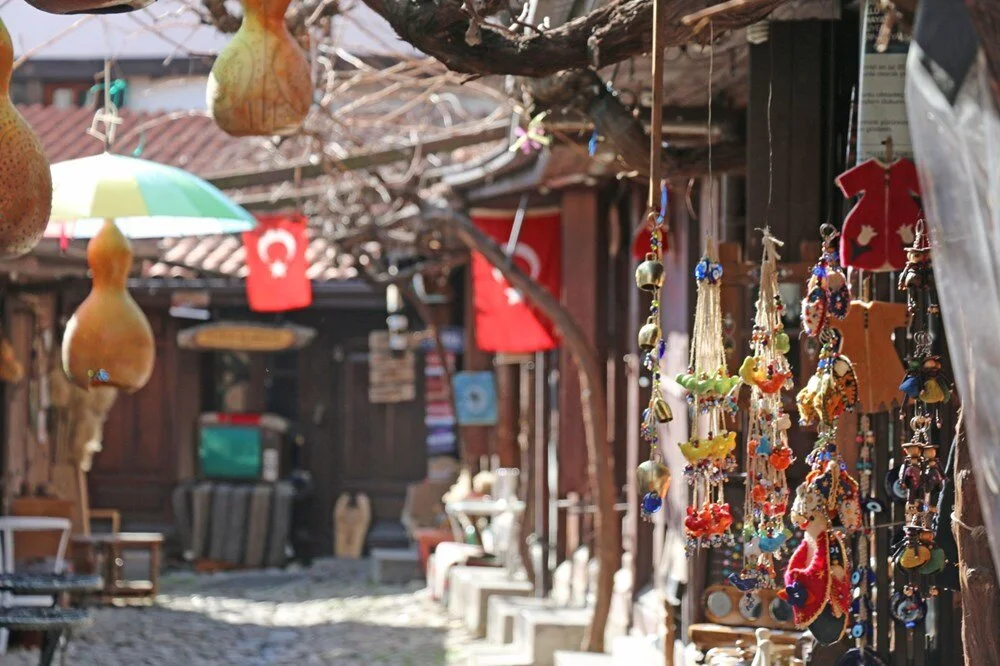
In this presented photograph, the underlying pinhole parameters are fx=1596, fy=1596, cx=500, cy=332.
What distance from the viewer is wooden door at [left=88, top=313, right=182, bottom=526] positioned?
2248cm

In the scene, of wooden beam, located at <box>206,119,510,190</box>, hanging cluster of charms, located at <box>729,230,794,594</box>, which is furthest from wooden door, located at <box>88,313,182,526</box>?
hanging cluster of charms, located at <box>729,230,794,594</box>

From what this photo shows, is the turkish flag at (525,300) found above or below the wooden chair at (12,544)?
above

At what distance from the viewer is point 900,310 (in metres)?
5.92

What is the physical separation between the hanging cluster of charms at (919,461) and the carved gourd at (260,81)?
2.43 m

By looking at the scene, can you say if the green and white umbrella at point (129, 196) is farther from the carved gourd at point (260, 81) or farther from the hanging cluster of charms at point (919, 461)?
the hanging cluster of charms at point (919, 461)

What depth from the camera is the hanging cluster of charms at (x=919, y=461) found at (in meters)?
5.02

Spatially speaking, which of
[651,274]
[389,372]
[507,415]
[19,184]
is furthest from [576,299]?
[651,274]

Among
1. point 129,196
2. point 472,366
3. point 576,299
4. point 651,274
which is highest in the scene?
point 576,299

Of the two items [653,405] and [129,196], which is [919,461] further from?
[129,196]

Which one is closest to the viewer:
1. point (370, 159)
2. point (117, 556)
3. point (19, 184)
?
point (19, 184)

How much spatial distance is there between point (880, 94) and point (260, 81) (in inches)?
92.8

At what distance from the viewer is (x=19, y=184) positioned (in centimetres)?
521

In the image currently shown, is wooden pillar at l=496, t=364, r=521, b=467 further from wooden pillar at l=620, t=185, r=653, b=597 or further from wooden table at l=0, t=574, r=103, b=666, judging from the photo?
wooden table at l=0, t=574, r=103, b=666

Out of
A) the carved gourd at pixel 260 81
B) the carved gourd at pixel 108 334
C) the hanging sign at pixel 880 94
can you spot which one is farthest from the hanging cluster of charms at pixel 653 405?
the carved gourd at pixel 108 334
